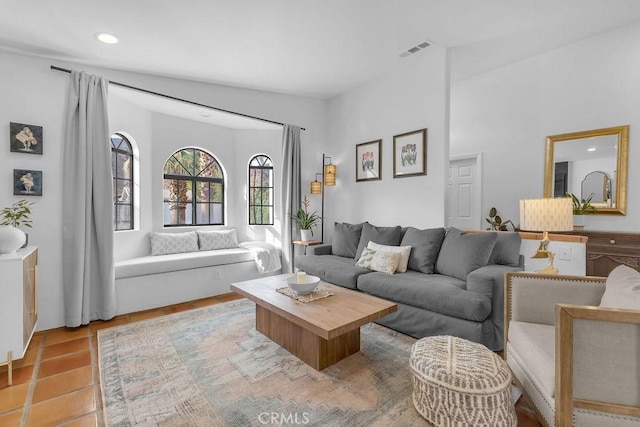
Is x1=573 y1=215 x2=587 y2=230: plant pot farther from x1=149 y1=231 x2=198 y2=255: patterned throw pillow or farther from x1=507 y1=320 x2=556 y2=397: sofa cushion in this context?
x1=149 y1=231 x2=198 y2=255: patterned throw pillow

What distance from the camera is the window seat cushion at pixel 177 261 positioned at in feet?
10.7

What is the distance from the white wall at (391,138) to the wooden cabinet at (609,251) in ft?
5.23

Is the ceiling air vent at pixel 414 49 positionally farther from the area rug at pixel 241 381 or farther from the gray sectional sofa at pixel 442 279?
the area rug at pixel 241 381

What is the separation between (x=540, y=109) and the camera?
392 centimetres

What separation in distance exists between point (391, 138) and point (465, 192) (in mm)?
1637

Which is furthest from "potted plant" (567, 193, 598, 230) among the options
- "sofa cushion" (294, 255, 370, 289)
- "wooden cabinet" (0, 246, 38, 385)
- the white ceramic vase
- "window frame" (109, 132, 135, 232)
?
"window frame" (109, 132, 135, 232)

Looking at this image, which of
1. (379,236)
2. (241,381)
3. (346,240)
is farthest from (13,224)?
(379,236)

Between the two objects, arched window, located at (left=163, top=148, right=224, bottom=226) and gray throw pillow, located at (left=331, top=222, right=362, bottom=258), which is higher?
arched window, located at (left=163, top=148, right=224, bottom=226)

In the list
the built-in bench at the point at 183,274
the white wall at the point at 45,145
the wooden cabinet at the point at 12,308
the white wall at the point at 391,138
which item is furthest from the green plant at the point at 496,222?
the wooden cabinet at the point at 12,308

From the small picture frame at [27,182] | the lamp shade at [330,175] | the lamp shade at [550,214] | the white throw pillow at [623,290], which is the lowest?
the white throw pillow at [623,290]

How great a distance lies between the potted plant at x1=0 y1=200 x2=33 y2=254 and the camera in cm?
212

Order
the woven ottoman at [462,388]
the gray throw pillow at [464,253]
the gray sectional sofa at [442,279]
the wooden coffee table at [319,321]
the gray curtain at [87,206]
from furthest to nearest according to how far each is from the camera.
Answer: the gray curtain at [87,206]
the gray throw pillow at [464,253]
the gray sectional sofa at [442,279]
the wooden coffee table at [319,321]
the woven ottoman at [462,388]

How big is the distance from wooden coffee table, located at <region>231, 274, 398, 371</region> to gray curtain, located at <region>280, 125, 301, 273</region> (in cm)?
196

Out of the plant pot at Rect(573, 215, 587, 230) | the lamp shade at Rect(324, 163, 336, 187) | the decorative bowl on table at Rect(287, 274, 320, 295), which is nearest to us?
the decorative bowl on table at Rect(287, 274, 320, 295)
